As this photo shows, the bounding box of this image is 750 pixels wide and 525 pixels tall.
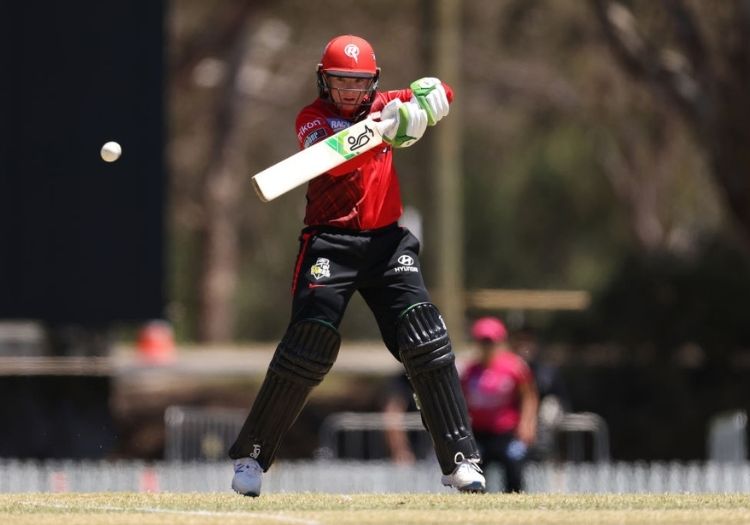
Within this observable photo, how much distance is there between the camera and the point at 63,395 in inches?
714

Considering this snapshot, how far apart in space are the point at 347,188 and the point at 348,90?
436 millimetres

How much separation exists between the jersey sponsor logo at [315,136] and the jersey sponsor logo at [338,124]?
0.15 feet

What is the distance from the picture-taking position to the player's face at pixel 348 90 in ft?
27.0

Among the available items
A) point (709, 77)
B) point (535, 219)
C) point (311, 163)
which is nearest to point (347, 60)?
point (311, 163)

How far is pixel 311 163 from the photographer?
798cm

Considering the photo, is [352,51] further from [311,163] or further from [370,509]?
[370,509]

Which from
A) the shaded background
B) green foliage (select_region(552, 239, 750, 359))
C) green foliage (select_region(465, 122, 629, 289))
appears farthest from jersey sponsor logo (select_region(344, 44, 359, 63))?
green foliage (select_region(465, 122, 629, 289))

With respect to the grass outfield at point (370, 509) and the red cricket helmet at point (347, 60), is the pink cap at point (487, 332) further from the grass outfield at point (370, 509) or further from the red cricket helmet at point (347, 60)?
the red cricket helmet at point (347, 60)

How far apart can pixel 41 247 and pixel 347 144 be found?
831cm

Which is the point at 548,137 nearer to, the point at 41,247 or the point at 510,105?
the point at 510,105

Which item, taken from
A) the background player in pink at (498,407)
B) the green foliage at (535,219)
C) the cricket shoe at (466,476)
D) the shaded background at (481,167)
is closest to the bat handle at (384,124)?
the cricket shoe at (466,476)

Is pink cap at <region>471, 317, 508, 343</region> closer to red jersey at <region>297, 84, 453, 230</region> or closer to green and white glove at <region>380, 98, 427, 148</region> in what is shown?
red jersey at <region>297, 84, 453, 230</region>

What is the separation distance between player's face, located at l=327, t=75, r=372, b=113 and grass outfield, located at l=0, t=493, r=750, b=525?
172 centimetres

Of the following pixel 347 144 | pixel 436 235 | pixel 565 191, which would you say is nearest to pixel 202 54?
pixel 436 235
